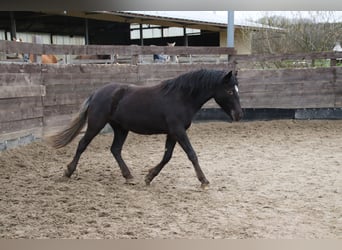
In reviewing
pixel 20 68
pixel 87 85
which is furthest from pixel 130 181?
→ pixel 87 85

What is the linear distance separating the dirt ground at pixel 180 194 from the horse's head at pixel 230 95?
0.69m

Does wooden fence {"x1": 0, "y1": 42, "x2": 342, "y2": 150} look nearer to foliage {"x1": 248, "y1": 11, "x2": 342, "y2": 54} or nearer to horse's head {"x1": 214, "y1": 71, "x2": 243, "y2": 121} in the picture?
foliage {"x1": 248, "y1": 11, "x2": 342, "y2": 54}

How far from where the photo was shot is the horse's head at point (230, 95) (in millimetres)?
3504

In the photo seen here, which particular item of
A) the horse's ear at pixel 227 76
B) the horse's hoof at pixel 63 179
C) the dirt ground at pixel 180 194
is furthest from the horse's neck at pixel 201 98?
the horse's hoof at pixel 63 179

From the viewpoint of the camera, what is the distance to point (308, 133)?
6.41m

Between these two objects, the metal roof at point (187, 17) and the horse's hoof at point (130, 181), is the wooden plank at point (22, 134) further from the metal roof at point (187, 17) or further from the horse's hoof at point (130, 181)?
the metal roof at point (187, 17)

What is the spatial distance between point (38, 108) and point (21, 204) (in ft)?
8.02

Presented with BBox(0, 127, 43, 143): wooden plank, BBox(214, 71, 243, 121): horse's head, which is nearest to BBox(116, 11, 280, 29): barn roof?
BBox(0, 127, 43, 143): wooden plank

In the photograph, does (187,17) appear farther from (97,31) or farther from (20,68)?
(97,31)

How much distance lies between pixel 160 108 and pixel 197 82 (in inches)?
16.0

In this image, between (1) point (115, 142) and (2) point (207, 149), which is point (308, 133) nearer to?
(2) point (207, 149)

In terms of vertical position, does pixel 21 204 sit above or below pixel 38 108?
below
